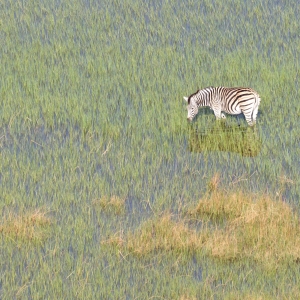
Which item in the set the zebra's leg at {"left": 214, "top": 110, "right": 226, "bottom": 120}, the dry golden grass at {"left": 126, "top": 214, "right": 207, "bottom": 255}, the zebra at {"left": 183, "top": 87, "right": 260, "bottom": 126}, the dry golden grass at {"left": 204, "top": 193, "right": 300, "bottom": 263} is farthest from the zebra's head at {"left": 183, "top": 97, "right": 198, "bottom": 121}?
the dry golden grass at {"left": 126, "top": 214, "right": 207, "bottom": 255}

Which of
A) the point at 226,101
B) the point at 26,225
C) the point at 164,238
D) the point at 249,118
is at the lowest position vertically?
the point at 164,238

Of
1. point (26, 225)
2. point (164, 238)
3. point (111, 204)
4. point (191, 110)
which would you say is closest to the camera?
point (164, 238)

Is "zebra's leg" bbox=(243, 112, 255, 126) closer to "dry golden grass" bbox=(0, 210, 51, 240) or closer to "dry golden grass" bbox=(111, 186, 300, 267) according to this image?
"dry golden grass" bbox=(111, 186, 300, 267)

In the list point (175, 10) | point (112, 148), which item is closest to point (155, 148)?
point (112, 148)

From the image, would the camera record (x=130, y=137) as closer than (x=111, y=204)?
No

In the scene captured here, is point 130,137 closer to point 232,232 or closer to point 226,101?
point 226,101

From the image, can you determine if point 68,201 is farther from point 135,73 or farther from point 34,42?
point 34,42

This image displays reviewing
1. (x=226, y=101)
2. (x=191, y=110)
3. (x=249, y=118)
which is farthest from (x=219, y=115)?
(x=249, y=118)
